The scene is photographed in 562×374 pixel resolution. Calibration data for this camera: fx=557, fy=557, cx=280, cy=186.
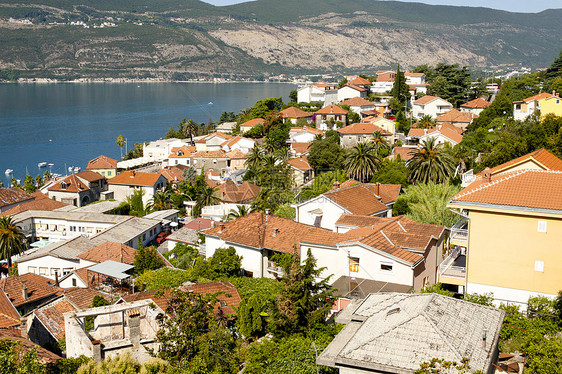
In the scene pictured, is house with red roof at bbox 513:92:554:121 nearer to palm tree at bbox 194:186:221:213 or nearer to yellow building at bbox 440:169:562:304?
palm tree at bbox 194:186:221:213

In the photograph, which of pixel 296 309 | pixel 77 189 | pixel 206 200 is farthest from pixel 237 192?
pixel 296 309

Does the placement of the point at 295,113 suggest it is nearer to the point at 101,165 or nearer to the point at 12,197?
the point at 101,165

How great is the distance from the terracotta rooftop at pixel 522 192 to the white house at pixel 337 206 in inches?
480

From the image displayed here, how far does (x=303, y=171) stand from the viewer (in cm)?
5109

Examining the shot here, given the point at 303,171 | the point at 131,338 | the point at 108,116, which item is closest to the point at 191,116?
the point at 108,116

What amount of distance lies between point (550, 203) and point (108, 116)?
16362cm

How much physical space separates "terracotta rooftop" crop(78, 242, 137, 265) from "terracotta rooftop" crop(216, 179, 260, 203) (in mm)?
17033

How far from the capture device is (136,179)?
194 feet

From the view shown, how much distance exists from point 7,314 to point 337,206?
53.4ft

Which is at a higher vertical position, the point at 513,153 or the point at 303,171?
the point at 513,153

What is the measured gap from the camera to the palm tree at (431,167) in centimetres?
3788

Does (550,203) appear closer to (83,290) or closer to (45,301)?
(83,290)

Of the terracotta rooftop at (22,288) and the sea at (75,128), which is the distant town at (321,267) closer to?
the terracotta rooftop at (22,288)

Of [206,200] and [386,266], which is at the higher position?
[386,266]
